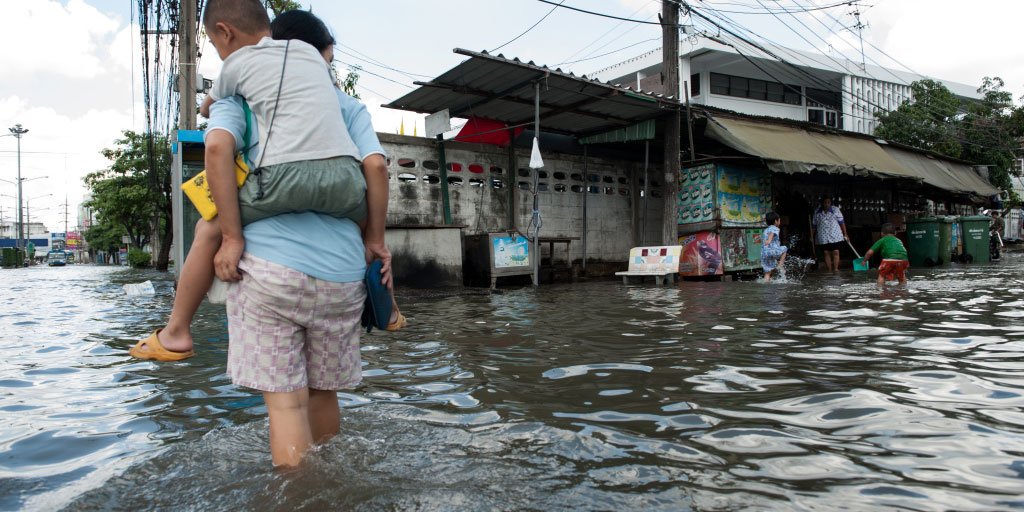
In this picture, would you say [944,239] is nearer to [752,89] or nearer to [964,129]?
[964,129]

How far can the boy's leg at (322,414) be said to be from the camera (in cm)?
207

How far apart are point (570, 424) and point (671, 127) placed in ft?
35.8

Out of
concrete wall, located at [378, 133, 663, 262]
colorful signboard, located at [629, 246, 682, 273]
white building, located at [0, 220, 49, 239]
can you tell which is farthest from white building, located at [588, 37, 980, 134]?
white building, located at [0, 220, 49, 239]

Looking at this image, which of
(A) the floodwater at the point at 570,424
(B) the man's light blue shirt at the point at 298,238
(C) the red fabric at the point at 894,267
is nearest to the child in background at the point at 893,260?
(C) the red fabric at the point at 894,267

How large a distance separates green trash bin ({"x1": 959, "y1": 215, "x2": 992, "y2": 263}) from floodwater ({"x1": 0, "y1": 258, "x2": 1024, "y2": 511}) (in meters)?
14.7

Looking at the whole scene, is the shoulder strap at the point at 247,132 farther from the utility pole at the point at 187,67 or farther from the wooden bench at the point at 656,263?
the utility pole at the point at 187,67

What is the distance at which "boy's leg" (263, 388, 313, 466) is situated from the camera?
1817mm

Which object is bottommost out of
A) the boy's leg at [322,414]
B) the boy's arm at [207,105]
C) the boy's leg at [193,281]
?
the boy's leg at [322,414]

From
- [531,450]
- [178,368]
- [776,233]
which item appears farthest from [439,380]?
[776,233]

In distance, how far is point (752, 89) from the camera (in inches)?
1180

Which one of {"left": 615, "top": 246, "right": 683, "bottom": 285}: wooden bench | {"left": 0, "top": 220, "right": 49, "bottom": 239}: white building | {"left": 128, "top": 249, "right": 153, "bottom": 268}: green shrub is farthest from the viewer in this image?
{"left": 0, "top": 220, "right": 49, "bottom": 239}: white building

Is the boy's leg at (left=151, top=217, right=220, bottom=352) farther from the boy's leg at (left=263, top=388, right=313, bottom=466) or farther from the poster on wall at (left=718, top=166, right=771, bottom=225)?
the poster on wall at (left=718, top=166, right=771, bottom=225)

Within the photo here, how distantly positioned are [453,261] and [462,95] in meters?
3.15

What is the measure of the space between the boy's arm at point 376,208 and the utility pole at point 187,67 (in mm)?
11214
